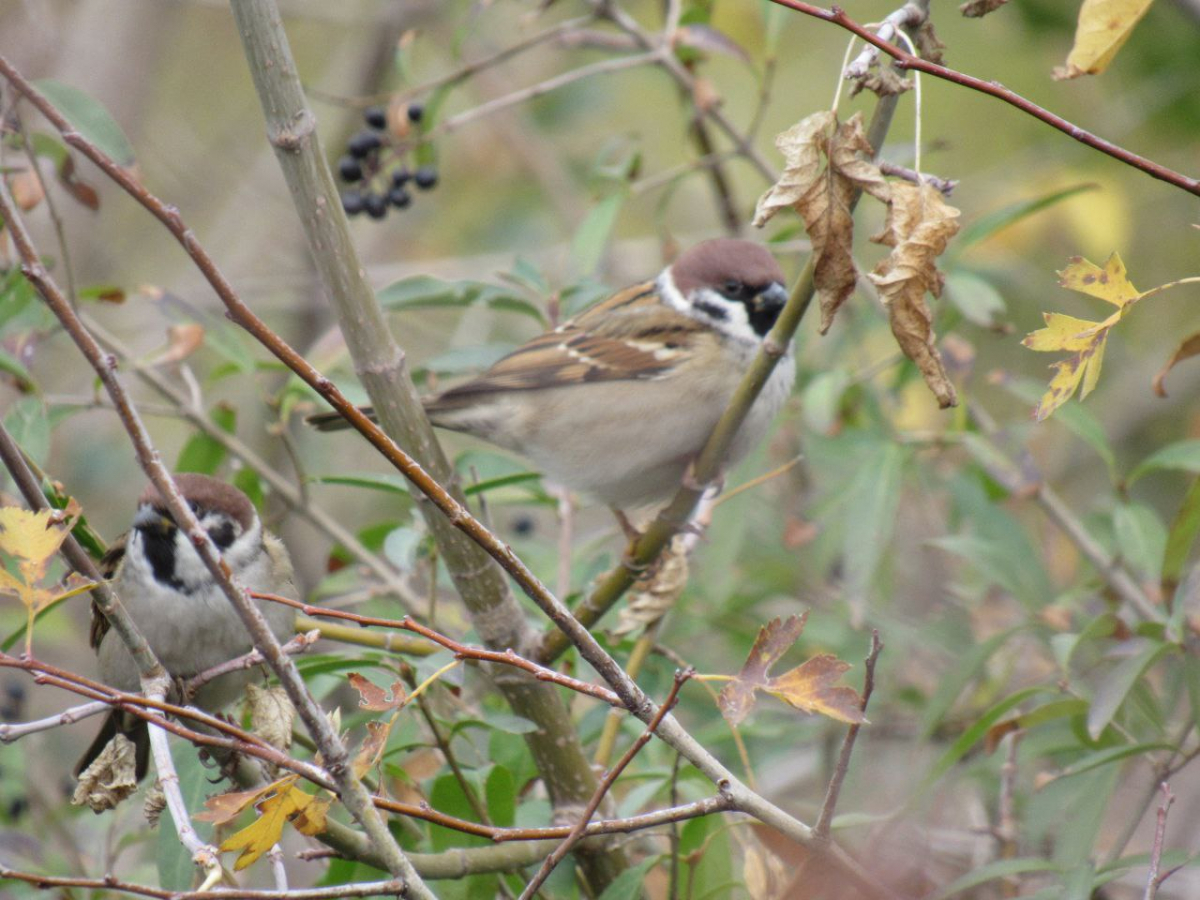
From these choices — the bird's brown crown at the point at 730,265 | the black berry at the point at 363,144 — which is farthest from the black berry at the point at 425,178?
the bird's brown crown at the point at 730,265

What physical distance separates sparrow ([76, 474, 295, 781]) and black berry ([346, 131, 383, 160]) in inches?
41.5

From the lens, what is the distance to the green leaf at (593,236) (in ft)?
9.56

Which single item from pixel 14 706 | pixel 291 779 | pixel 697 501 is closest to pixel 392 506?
pixel 14 706

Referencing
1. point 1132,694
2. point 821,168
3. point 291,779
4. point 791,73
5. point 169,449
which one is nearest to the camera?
point 291,779

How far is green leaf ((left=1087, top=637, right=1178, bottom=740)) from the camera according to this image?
74.1 inches

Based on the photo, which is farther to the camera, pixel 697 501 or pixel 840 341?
pixel 840 341

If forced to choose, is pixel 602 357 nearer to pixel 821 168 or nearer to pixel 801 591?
pixel 801 591

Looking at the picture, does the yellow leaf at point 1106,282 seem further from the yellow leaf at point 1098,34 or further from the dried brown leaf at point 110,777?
the dried brown leaf at point 110,777

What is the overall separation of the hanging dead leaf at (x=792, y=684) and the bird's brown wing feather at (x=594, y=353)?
66.8 inches

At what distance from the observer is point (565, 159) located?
4.74 meters

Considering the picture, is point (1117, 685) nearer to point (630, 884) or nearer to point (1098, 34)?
point (630, 884)

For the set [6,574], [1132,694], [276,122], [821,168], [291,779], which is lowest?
[1132,694]

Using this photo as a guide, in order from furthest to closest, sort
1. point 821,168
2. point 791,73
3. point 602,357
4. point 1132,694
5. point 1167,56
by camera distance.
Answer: point 791,73, point 1167,56, point 602,357, point 1132,694, point 821,168

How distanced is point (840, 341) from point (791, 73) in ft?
10.1
